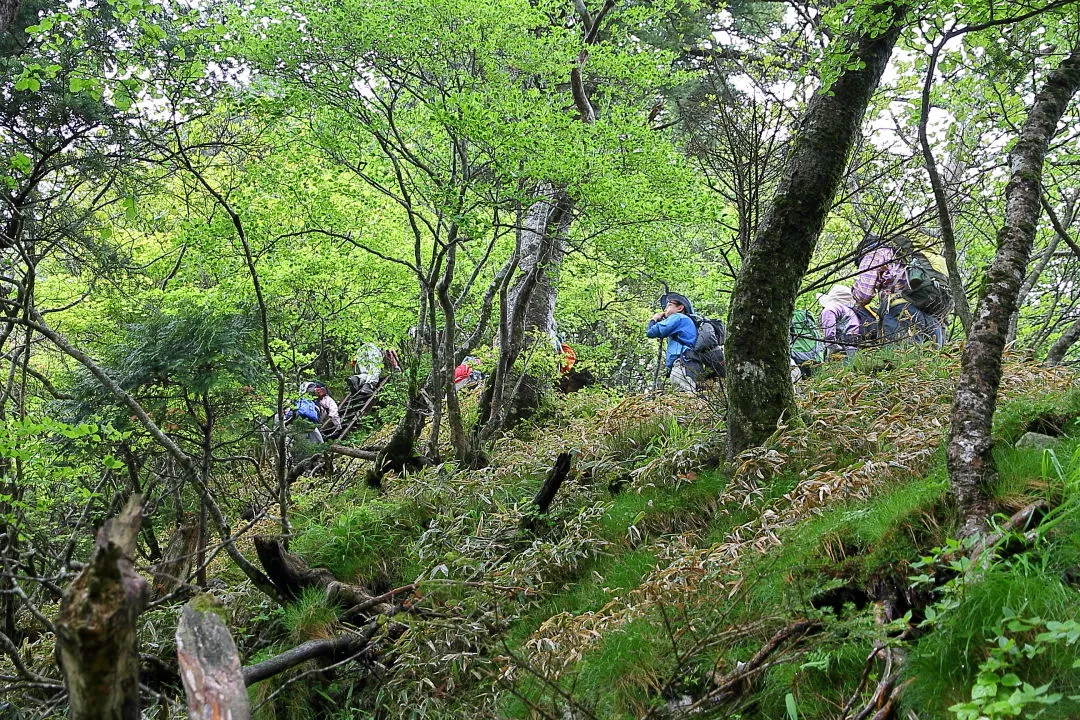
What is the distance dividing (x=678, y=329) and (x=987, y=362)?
15.8 feet

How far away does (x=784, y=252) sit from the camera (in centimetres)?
487

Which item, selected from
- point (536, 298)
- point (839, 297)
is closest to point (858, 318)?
point (839, 297)

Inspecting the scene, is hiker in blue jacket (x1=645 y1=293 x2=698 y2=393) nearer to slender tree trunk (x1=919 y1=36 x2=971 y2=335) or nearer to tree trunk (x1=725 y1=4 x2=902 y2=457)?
tree trunk (x1=725 y1=4 x2=902 y2=457)

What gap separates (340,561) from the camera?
6062 mm

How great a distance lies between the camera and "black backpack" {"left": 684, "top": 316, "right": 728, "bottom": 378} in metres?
7.47

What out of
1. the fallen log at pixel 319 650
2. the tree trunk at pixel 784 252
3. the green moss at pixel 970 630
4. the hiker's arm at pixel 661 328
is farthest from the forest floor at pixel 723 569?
the hiker's arm at pixel 661 328

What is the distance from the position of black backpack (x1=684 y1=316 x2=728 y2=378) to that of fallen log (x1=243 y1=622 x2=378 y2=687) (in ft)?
14.7

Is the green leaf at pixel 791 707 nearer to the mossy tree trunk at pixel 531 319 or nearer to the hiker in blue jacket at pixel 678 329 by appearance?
the hiker in blue jacket at pixel 678 329

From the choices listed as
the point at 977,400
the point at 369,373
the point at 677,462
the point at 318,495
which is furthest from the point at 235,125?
the point at 977,400

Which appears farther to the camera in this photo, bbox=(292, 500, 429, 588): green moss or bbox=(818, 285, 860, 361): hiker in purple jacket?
bbox=(818, 285, 860, 361): hiker in purple jacket

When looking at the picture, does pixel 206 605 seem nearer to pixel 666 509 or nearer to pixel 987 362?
pixel 987 362

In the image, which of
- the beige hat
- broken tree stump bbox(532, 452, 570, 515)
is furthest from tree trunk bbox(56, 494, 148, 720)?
the beige hat

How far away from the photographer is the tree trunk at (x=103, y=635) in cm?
134

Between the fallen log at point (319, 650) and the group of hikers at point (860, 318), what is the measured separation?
4.27 meters
